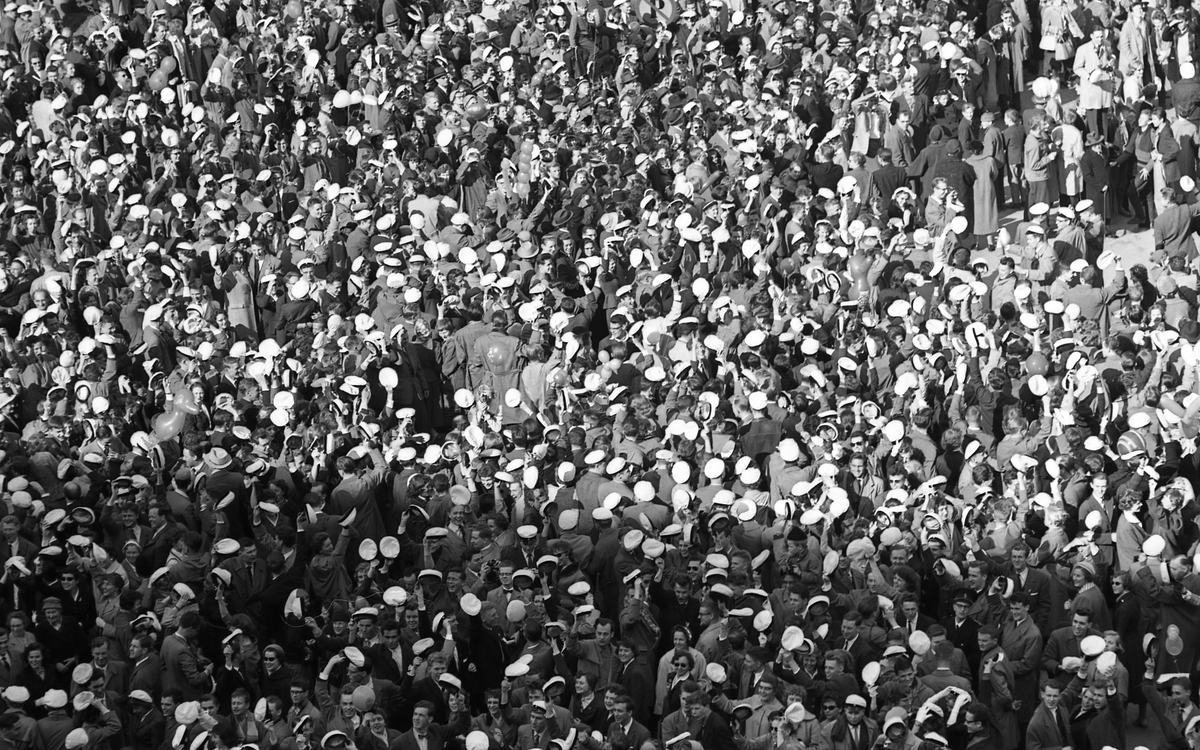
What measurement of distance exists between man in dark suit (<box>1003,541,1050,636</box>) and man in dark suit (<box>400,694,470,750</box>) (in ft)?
16.1

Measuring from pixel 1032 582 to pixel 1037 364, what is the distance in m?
4.12

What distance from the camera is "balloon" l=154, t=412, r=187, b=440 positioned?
23.5 metres

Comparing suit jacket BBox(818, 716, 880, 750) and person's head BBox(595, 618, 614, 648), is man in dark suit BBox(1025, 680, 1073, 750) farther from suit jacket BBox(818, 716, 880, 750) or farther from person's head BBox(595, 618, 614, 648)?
person's head BBox(595, 618, 614, 648)

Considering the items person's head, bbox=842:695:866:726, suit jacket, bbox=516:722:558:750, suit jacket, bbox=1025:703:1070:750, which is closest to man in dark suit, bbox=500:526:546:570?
suit jacket, bbox=516:722:558:750

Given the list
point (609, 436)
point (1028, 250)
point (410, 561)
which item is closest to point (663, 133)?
point (1028, 250)

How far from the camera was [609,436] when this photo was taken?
2209 cm

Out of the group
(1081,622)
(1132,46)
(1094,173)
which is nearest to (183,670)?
(1081,622)

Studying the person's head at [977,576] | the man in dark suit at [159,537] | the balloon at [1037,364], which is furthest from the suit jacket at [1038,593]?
the man in dark suit at [159,537]

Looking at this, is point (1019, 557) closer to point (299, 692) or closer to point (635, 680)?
point (635, 680)

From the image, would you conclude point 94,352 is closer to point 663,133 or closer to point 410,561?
point 410,561

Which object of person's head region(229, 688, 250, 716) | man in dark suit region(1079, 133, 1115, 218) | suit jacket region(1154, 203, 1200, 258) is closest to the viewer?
person's head region(229, 688, 250, 716)

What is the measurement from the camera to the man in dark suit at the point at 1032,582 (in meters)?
19.5

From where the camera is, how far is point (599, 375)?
930 inches

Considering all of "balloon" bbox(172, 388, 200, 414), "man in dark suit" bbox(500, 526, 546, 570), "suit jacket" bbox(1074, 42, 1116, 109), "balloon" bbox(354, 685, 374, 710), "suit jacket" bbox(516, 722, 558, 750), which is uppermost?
"suit jacket" bbox(1074, 42, 1116, 109)
